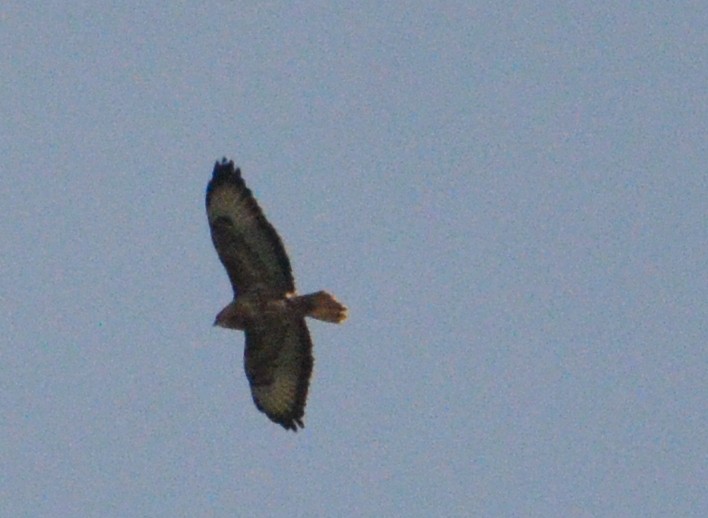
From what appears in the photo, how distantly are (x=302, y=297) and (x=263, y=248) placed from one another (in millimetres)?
664

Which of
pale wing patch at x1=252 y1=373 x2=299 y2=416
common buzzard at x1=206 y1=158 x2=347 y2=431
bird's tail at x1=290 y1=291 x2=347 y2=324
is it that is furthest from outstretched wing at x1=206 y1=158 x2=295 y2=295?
pale wing patch at x1=252 y1=373 x2=299 y2=416

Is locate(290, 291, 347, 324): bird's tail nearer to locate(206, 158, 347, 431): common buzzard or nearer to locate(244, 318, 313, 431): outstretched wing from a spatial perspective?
locate(206, 158, 347, 431): common buzzard

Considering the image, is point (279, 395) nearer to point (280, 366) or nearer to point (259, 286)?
point (280, 366)

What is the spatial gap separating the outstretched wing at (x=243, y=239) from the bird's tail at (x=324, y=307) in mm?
321

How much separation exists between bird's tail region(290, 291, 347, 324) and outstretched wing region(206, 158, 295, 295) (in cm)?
32

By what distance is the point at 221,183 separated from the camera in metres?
18.2

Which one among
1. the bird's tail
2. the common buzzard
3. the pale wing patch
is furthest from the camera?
the pale wing patch

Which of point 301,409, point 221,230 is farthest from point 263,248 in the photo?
point 301,409

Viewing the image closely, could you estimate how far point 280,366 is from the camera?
18562 mm

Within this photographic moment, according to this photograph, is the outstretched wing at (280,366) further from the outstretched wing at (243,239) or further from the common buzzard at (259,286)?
the outstretched wing at (243,239)

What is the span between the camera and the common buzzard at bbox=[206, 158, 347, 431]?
17766 millimetres

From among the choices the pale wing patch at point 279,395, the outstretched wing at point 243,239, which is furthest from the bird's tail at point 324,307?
the pale wing patch at point 279,395

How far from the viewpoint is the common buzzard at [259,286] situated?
17.8 m

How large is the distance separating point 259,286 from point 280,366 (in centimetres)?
112
